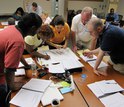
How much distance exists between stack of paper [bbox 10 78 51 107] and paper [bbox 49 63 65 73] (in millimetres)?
183

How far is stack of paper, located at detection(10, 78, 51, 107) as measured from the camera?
1.29m

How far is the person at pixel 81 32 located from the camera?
2.54 m

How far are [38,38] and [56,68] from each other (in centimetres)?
50

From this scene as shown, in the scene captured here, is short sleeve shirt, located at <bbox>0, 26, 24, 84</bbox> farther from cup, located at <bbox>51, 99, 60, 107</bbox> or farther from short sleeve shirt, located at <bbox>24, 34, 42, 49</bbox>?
short sleeve shirt, located at <bbox>24, 34, 42, 49</bbox>

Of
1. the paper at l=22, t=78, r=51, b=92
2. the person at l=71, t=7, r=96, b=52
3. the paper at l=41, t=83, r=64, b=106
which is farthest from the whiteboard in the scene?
the paper at l=41, t=83, r=64, b=106

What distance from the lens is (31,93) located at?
139 cm

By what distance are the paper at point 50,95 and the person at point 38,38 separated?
59 centimetres

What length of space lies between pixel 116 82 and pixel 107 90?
0.23m

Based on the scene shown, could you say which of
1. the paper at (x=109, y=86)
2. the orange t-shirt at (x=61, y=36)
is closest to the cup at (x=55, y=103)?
the paper at (x=109, y=86)

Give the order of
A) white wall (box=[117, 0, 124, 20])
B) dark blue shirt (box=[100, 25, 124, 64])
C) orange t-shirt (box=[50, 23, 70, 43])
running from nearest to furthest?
dark blue shirt (box=[100, 25, 124, 64]) < orange t-shirt (box=[50, 23, 70, 43]) < white wall (box=[117, 0, 124, 20])

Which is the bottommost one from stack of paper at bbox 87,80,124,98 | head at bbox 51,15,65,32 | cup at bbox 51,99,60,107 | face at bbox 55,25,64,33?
stack of paper at bbox 87,80,124,98

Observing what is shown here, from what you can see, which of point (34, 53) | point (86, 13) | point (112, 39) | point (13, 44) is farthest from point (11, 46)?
point (86, 13)

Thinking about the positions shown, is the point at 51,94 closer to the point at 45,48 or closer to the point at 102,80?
the point at 102,80

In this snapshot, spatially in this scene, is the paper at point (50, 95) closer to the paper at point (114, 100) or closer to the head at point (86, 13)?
the paper at point (114, 100)
